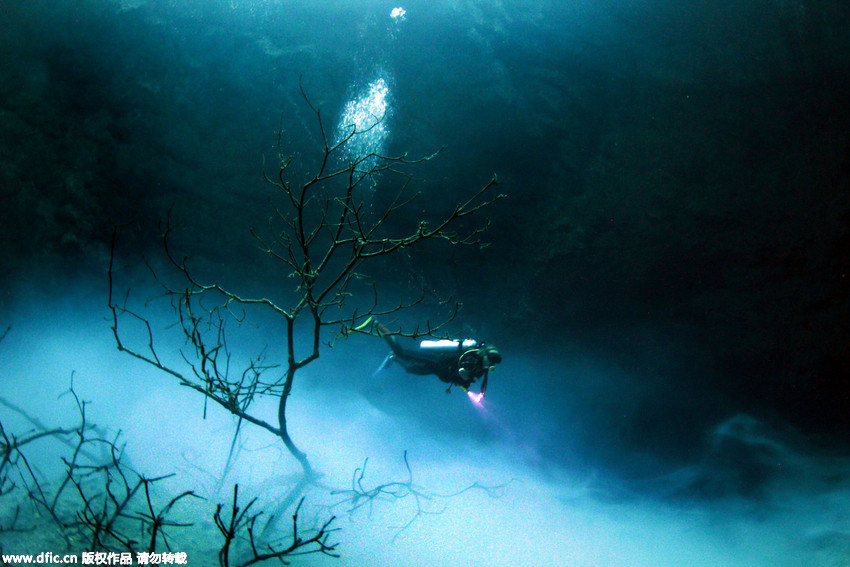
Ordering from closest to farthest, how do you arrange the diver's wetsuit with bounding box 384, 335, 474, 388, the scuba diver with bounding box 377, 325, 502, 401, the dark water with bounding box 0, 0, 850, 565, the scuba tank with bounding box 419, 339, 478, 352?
the scuba diver with bounding box 377, 325, 502, 401 → the scuba tank with bounding box 419, 339, 478, 352 → the diver's wetsuit with bounding box 384, 335, 474, 388 → the dark water with bounding box 0, 0, 850, 565

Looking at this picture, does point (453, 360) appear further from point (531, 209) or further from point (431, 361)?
point (531, 209)

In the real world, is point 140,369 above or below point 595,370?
above

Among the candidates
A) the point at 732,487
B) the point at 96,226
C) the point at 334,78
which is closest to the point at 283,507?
the point at 96,226

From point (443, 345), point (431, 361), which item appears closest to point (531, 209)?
point (443, 345)

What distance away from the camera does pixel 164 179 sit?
843 centimetres

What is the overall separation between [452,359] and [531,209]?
3.43 metres

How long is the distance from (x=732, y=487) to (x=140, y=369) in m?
11.7

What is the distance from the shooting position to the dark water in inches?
324

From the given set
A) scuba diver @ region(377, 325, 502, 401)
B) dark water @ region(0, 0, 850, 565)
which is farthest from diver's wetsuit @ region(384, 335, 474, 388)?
dark water @ region(0, 0, 850, 565)

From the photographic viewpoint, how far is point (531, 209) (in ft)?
28.3

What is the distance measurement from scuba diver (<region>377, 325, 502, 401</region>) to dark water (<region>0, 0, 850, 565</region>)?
1.58 m

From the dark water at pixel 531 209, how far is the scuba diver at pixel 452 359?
62.1 inches

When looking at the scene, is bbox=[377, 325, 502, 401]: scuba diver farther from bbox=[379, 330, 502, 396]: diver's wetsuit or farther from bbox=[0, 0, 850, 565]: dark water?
bbox=[0, 0, 850, 565]: dark water

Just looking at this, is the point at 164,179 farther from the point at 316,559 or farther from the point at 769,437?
the point at 769,437
